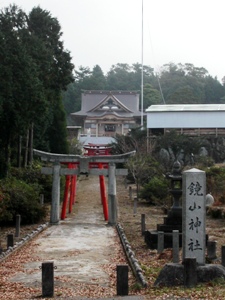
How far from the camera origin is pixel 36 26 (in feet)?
120

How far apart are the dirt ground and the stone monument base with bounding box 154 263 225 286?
0.88ft

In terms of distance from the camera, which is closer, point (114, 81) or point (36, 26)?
point (36, 26)

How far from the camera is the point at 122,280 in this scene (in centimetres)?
914

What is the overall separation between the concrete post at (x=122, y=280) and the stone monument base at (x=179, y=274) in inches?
34.3

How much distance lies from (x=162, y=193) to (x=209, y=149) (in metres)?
20.3

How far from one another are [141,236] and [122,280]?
31.5 feet

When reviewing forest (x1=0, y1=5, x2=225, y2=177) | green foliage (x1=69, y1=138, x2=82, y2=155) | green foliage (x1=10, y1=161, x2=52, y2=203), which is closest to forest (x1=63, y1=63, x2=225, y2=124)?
green foliage (x1=69, y1=138, x2=82, y2=155)

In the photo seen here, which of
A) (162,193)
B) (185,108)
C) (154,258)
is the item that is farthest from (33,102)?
(185,108)

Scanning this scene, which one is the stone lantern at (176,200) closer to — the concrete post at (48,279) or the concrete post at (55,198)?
the concrete post at (55,198)

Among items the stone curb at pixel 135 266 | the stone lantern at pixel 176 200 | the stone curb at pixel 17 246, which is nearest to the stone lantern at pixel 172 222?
the stone lantern at pixel 176 200

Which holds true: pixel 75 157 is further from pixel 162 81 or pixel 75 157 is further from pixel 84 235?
pixel 162 81

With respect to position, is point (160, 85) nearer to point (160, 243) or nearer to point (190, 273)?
point (160, 243)

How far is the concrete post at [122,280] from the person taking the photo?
912 cm

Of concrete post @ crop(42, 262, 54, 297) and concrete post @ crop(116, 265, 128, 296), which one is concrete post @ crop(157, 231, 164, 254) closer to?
concrete post @ crop(116, 265, 128, 296)
